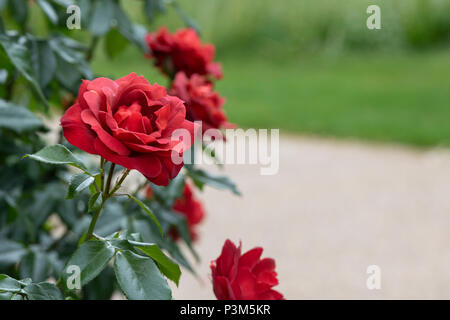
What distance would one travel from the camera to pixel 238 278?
2.11ft

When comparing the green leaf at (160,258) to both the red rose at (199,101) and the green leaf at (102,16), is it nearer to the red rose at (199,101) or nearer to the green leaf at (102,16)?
the red rose at (199,101)

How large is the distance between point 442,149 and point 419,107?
1.03 metres

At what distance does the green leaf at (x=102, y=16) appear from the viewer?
103 centimetres

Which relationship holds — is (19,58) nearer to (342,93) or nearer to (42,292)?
(42,292)

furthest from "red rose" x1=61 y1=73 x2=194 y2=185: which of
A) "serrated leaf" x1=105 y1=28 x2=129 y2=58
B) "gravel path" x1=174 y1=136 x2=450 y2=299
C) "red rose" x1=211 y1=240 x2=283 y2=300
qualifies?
"gravel path" x1=174 y1=136 x2=450 y2=299

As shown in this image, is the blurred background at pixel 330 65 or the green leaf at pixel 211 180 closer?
the green leaf at pixel 211 180

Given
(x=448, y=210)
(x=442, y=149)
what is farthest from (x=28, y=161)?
(x=442, y=149)

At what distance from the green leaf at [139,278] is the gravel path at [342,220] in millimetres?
1201

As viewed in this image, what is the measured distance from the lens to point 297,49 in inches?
278

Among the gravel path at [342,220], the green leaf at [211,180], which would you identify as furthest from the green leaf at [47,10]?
the gravel path at [342,220]

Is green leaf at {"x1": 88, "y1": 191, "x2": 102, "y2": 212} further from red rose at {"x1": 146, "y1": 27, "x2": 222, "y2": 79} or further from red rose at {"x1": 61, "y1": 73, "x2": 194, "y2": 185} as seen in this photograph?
red rose at {"x1": 146, "y1": 27, "x2": 222, "y2": 79}

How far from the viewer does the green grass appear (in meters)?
4.19

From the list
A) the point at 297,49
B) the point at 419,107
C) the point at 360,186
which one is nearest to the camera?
the point at 360,186

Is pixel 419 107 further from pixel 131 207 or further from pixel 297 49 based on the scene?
pixel 131 207
